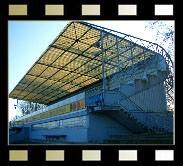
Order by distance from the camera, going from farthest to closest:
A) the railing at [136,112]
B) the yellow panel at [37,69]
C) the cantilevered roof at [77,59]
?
the yellow panel at [37,69], the cantilevered roof at [77,59], the railing at [136,112]

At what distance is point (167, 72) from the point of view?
2300 cm

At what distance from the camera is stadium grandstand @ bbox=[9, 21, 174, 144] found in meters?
17.5

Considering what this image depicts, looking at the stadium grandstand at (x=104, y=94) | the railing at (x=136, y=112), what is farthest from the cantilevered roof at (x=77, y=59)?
the railing at (x=136, y=112)

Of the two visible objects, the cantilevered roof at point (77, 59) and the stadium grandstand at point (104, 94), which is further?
the cantilevered roof at point (77, 59)

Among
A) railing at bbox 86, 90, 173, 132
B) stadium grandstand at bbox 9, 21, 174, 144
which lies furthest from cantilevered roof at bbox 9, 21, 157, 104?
railing at bbox 86, 90, 173, 132

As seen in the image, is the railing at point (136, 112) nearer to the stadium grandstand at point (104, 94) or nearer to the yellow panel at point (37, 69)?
the stadium grandstand at point (104, 94)

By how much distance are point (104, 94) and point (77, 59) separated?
1260 centimetres

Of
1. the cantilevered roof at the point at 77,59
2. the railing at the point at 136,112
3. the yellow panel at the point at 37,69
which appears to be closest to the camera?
the railing at the point at 136,112

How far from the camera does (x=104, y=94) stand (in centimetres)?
1758

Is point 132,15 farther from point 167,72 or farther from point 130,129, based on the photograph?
point 167,72

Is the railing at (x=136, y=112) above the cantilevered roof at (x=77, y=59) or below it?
below

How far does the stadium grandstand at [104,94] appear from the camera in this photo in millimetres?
17500
